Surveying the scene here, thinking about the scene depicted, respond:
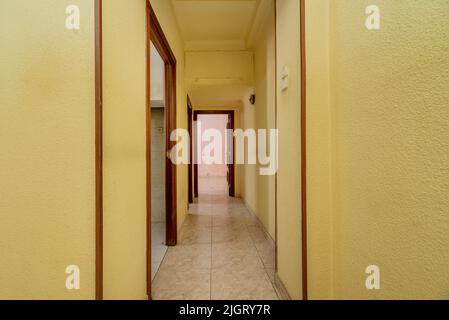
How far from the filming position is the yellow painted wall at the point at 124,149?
1046 millimetres

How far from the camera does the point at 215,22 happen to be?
122 inches

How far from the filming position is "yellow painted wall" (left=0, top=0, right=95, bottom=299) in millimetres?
922

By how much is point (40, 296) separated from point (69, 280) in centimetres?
13

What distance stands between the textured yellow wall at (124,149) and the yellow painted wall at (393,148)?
3.59ft

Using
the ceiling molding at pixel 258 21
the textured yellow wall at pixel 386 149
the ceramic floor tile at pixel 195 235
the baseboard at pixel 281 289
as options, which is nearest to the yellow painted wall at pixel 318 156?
the textured yellow wall at pixel 386 149

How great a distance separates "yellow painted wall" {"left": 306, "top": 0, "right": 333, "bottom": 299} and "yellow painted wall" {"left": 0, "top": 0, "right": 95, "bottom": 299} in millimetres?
1067

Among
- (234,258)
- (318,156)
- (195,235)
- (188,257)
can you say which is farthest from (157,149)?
(318,156)

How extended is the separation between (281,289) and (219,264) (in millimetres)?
668

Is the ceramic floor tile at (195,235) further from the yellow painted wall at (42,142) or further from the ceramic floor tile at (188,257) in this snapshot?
the yellow painted wall at (42,142)

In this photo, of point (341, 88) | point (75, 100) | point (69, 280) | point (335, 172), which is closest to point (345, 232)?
point (335, 172)

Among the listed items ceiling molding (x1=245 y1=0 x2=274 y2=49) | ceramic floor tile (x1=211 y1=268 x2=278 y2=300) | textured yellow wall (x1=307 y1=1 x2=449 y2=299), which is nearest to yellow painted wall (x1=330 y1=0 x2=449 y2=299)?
textured yellow wall (x1=307 y1=1 x2=449 y2=299)

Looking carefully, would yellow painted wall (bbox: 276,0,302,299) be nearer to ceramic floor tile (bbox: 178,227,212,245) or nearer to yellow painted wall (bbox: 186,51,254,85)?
ceramic floor tile (bbox: 178,227,212,245)

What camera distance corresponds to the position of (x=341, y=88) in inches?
45.9

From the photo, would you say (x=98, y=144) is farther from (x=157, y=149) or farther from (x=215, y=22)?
(x=215, y=22)
